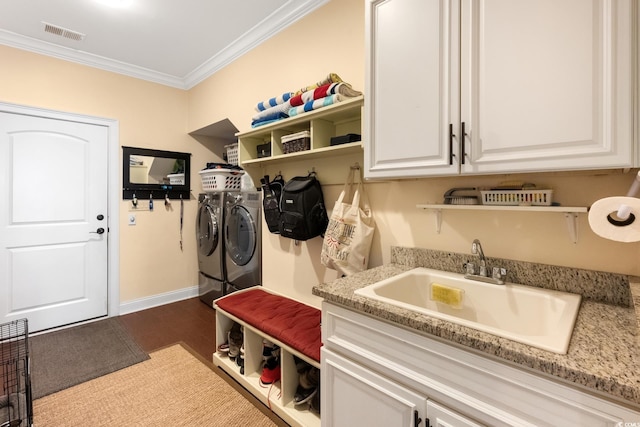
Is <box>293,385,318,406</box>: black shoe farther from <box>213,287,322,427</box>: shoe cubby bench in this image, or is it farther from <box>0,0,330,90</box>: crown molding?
<box>0,0,330,90</box>: crown molding

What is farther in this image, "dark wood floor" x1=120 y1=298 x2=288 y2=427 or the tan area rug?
"dark wood floor" x1=120 y1=298 x2=288 y2=427

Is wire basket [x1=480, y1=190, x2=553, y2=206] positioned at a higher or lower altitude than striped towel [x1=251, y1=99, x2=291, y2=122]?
lower

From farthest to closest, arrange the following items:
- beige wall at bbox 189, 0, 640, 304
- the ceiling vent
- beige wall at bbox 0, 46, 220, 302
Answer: beige wall at bbox 0, 46, 220, 302 < the ceiling vent < beige wall at bbox 189, 0, 640, 304

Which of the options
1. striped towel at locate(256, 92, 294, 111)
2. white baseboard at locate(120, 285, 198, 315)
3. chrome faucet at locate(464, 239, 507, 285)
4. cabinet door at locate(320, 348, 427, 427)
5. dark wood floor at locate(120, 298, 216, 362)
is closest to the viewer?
cabinet door at locate(320, 348, 427, 427)

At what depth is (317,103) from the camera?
175 centimetres

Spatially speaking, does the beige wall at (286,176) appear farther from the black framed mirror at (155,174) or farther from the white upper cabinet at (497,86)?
the white upper cabinet at (497,86)

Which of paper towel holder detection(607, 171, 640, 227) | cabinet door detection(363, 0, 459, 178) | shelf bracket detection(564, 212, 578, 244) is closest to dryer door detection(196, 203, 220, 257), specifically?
cabinet door detection(363, 0, 459, 178)

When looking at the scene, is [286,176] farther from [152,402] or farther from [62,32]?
[62,32]

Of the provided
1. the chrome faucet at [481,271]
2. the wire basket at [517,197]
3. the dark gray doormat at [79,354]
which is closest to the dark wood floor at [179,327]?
the dark gray doormat at [79,354]

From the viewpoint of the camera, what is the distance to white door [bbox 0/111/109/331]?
267 cm

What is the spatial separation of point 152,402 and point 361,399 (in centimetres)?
145

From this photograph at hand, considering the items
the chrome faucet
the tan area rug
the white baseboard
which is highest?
the chrome faucet

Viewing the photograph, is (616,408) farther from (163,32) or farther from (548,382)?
(163,32)

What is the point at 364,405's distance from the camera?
3.81ft
